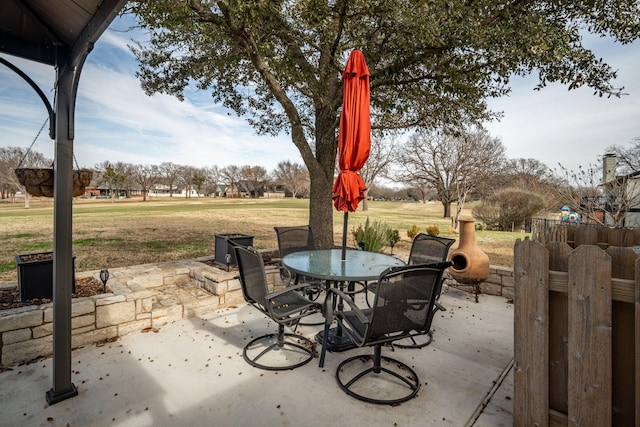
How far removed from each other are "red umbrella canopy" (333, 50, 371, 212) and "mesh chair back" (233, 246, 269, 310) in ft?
3.94

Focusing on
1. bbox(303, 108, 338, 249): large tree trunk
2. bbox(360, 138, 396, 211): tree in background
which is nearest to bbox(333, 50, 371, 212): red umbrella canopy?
bbox(303, 108, 338, 249): large tree trunk

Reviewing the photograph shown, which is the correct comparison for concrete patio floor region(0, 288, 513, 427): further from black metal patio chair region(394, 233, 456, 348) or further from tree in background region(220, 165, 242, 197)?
tree in background region(220, 165, 242, 197)

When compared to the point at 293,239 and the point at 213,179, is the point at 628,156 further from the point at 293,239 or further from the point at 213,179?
the point at 213,179

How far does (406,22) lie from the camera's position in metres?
3.95

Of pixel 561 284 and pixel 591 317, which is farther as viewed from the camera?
pixel 561 284

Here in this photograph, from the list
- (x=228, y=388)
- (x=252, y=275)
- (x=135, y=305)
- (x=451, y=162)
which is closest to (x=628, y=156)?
(x=451, y=162)

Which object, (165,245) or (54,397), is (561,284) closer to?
(54,397)

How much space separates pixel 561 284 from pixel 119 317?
164 inches

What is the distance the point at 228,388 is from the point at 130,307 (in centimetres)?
171

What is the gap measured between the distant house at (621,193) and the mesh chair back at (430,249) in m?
6.90

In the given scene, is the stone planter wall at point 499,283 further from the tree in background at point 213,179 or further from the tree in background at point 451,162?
the tree in background at point 213,179

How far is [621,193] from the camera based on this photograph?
7703 millimetres

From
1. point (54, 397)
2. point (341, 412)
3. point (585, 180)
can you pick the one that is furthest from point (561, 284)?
point (585, 180)

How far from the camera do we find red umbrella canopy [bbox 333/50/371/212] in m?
3.22
